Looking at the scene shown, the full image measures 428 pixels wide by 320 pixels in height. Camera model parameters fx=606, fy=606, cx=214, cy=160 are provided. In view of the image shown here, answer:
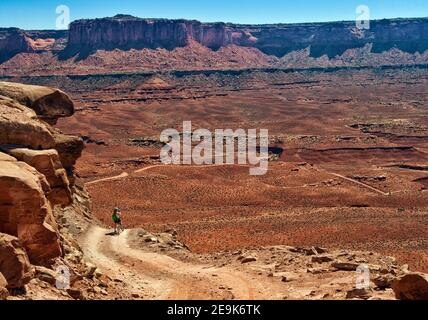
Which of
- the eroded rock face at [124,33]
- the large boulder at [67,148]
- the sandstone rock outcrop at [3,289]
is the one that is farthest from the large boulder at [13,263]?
the eroded rock face at [124,33]

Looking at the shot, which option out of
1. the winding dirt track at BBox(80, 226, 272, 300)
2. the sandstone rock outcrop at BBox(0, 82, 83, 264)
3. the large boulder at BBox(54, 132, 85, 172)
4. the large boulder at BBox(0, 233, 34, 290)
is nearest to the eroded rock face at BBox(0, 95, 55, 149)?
the sandstone rock outcrop at BBox(0, 82, 83, 264)

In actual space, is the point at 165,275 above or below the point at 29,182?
below

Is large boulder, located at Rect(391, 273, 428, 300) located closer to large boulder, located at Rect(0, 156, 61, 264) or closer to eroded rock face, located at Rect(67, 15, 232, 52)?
large boulder, located at Rect(0, 156, 61, 264)

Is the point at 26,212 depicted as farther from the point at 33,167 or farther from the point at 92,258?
the point at 92,258

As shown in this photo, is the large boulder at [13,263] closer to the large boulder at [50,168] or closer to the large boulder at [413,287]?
the large boulder at [50,168]

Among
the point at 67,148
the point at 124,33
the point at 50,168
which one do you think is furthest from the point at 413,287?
the point at 124,33
